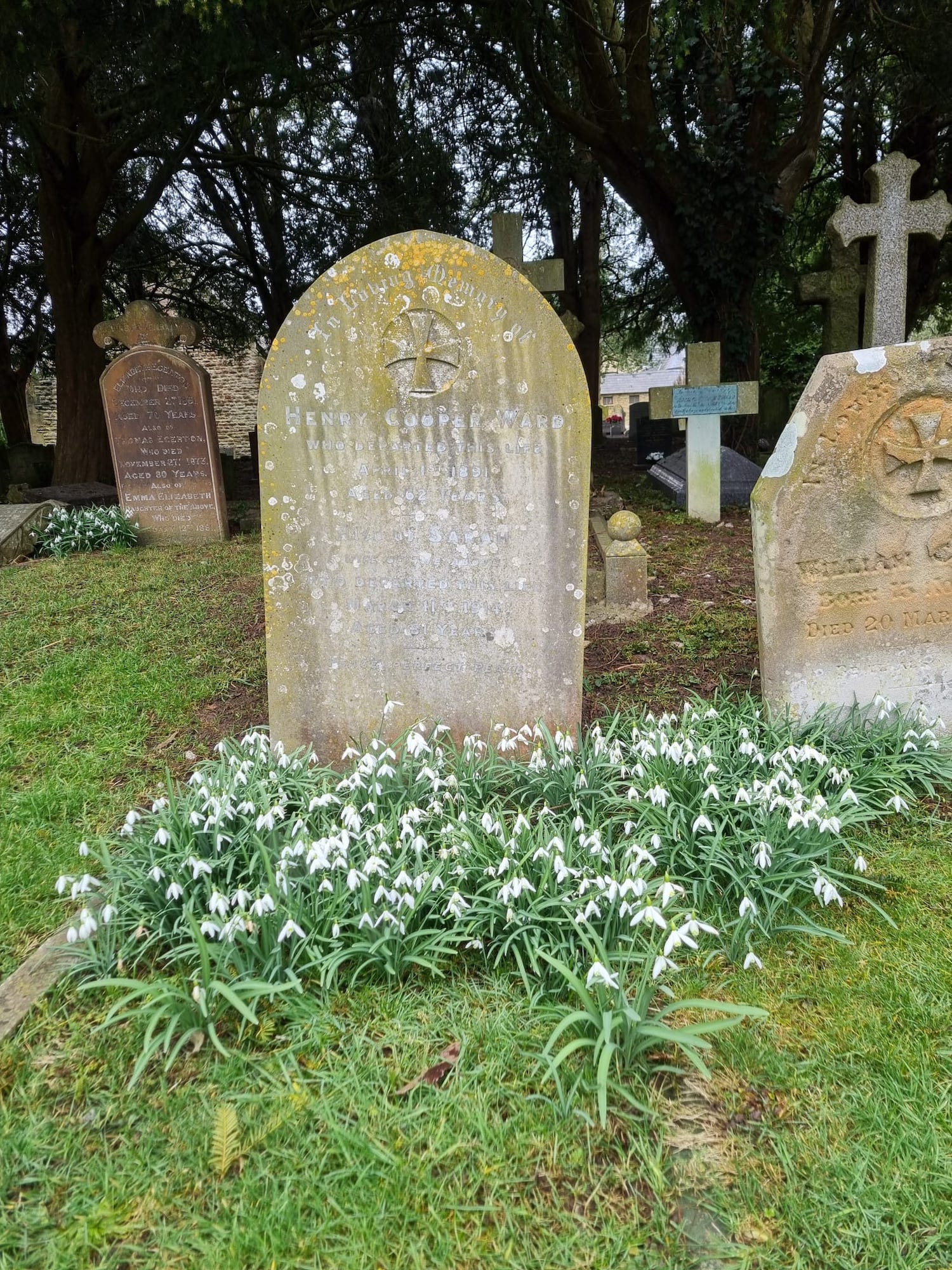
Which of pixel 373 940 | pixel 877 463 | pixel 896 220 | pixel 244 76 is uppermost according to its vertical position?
Answer: pixel 244 76

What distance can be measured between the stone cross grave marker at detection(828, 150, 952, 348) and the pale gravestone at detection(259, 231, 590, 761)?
18.7 feet

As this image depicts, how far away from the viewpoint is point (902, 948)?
237cm

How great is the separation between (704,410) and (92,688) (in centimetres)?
652

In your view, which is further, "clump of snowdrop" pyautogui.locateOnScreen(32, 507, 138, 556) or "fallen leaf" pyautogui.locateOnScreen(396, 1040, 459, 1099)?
"clump of snowdrop" pyautogui.locateOnScreen(32, 507, 138, 556)

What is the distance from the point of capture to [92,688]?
14.4 feet

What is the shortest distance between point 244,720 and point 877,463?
3.08 meters

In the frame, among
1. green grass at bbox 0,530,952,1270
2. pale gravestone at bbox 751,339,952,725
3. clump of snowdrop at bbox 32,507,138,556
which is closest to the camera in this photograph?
green grass at bbox 0,530,952,1270

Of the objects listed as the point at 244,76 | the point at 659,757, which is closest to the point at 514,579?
the point at 659,757

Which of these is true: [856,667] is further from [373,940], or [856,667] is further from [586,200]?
[586,200]

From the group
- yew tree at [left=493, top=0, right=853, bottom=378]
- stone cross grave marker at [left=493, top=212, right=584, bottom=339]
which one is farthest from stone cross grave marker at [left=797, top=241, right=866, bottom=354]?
stone cross grave marker at [left=493, top=212, right=584, bottom=339]

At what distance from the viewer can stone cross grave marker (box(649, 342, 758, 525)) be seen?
27.3ft

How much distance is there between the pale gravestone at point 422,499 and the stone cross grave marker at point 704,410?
18.4 feet

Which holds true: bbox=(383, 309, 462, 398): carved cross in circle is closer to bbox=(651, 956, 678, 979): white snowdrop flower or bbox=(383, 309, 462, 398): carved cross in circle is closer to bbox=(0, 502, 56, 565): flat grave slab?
bbox=(651, 956, 678, 979): white snowdrop flower

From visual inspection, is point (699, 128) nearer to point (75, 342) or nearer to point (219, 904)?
point (75, 342)
